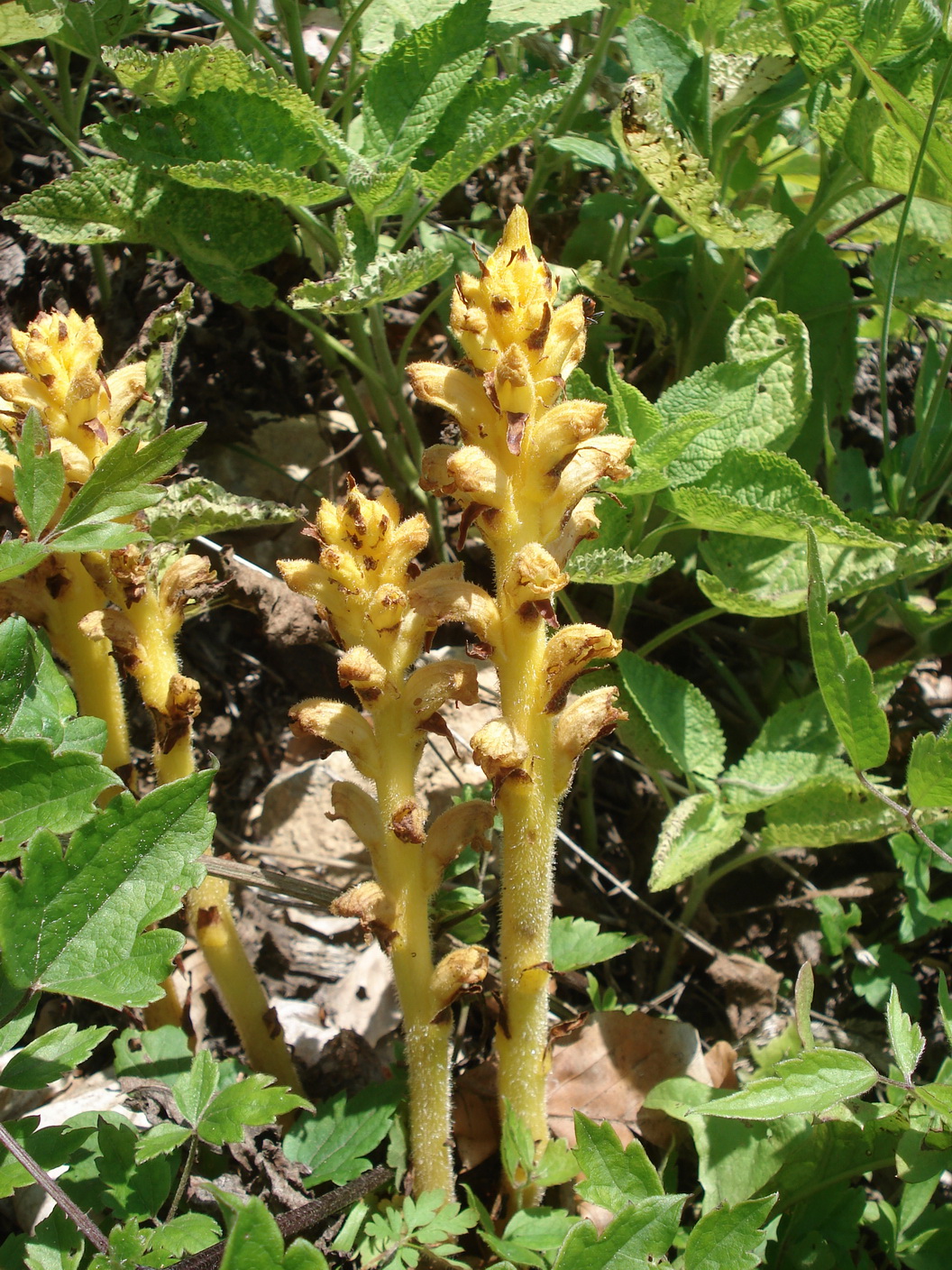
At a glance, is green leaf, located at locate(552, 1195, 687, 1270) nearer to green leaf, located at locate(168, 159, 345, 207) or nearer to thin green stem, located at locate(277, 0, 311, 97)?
green leaf, located at locate(168, 159, 345, 207)

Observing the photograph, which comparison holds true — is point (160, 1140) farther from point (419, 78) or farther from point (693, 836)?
point (419, 78)

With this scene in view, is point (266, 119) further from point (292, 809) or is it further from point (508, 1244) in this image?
point (508, 1244)

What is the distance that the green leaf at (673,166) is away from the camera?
6.87ft

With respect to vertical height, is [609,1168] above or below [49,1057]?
below

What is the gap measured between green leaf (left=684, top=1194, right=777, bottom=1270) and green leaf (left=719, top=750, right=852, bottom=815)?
2.59 feet

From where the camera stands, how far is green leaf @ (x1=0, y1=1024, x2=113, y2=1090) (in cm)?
134

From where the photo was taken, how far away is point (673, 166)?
2.10 m

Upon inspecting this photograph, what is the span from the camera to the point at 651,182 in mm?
2105

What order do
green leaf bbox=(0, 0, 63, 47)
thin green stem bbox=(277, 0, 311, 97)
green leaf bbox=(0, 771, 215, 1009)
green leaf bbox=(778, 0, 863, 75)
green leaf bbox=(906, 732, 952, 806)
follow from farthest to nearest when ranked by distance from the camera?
1. thin green stem bbox=(277, 0, 311, 97)
2. green leaf bbox=(778, 0, 863, 75)
3. green leaf bbox=(0, 0, 63, 47)
4. green leaf bbox=(906, 732, 952, 806)
5. green leaf bbox=(0, 771, 215, 1009)

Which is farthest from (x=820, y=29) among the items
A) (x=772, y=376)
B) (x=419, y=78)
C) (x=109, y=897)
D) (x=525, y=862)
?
(x=109, y=897)

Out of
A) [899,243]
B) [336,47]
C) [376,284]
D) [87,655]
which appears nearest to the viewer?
[87,655]

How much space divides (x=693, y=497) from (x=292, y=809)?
1.39 meters

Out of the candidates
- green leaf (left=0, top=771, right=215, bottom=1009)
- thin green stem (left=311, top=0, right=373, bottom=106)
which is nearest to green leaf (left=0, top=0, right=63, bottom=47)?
thin green stem (left=311, top=0, right=373, bottom=106)

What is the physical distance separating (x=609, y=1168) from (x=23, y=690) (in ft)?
3.95
